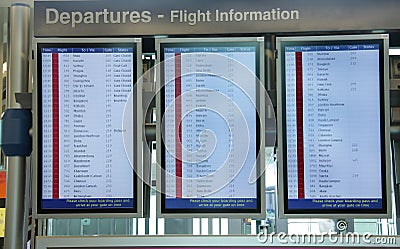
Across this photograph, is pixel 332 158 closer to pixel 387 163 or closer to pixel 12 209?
pixel 387 163

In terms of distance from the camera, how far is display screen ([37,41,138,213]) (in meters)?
1.62

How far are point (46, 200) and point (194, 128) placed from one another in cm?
52

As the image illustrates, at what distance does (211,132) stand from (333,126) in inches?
14.6

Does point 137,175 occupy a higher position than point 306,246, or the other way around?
point 137,175

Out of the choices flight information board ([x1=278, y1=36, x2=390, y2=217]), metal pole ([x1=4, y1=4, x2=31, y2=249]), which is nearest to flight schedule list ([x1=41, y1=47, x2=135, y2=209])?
metal pole ([x1=4, y1=4, x2=31, y2=249])

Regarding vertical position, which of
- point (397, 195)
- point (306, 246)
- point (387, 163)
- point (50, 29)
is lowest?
point (306, 246)

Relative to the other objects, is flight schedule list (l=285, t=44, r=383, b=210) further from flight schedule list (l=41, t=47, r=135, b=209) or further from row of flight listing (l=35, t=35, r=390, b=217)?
flight schedule list (l=41, t=47, r=135, b=209)

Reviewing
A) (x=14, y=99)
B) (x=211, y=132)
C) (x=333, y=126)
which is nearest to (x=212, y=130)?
(x=211, y=132)

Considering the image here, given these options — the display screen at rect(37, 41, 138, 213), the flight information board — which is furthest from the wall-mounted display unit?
the flight information board

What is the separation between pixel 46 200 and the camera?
163 centimetres

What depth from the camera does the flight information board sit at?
1.57 m

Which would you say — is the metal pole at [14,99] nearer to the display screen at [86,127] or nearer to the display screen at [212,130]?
the display screen at [86,127]

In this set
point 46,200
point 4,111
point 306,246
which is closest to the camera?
point 306,246

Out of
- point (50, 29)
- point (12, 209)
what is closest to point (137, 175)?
point (12, 209)
